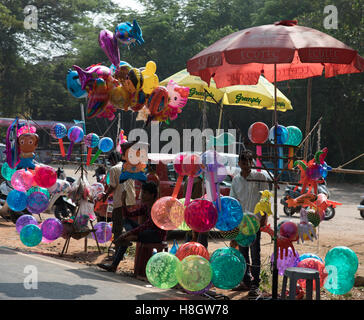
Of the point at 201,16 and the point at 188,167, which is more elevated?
the point at 201,16

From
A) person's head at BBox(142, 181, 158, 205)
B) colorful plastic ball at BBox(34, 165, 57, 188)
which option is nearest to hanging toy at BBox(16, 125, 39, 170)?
colorful plastic ball at BBox(34, 165, 57, 188)

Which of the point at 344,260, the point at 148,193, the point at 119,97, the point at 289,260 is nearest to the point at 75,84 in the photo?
the point at 119,97

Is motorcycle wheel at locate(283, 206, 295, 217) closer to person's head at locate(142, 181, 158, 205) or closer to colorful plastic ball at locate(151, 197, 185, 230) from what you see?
person's head at locate(142, 181, 158, 205)

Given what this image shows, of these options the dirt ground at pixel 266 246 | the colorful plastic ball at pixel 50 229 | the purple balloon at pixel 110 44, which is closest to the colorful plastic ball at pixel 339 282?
the dirt ground at pixel 266 246

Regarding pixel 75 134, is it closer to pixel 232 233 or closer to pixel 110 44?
pixel 110 44

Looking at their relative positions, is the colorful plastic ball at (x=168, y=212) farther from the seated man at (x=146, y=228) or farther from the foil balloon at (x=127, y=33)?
the foil balloon at (x=127, y=33)

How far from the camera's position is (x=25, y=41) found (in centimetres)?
3831

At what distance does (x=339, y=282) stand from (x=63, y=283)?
10.8ft

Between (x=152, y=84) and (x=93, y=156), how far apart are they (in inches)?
108

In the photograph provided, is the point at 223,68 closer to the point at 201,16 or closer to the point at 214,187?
the point at 214,187

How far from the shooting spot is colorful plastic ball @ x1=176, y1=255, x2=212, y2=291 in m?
5.55

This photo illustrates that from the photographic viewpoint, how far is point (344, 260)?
5688mm

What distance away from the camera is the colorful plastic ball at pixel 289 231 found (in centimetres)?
607

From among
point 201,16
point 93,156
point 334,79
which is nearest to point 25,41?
point 201,16
